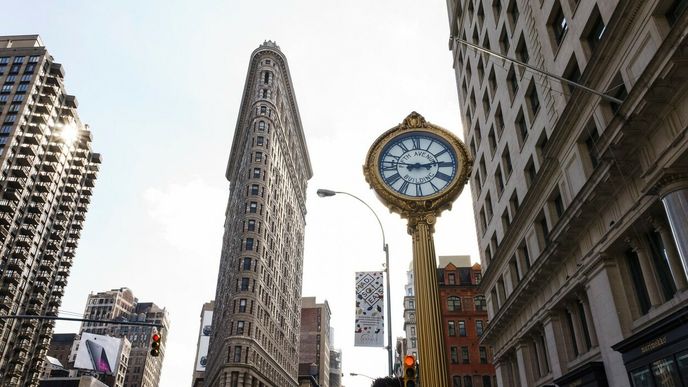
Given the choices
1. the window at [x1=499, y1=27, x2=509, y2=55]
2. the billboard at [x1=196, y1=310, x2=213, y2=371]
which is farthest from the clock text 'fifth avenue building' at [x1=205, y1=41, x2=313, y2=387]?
the window at [x1=499, y1=27, x2=509, y2=55]

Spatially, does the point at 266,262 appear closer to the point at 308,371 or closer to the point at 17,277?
the point at 17,277

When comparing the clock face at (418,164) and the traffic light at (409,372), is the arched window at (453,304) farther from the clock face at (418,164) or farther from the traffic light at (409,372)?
the traffic light at (409,372)

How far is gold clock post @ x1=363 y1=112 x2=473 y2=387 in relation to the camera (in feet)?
26.8

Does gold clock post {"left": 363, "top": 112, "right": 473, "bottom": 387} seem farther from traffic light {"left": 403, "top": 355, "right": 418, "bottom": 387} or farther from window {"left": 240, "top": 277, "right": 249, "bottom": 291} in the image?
window {"left": 240, "top": 277, "right": 249, "bottom": 291}

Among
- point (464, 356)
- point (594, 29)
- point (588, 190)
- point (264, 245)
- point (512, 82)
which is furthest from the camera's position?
point (264, 245)

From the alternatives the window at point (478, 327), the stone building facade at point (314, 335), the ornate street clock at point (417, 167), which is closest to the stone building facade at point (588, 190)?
the ornate street clock at point (417, 167)

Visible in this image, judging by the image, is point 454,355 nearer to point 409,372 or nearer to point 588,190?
point 588,190

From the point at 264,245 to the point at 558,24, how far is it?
2718 inches

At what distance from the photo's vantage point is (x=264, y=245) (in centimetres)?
8694

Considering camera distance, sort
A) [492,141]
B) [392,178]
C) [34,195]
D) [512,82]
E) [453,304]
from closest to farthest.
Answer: [392,178] → [512,82] → [492,141] → [453,304] → [34,195]

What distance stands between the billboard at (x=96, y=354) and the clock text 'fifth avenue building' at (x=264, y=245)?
38068 millimetres

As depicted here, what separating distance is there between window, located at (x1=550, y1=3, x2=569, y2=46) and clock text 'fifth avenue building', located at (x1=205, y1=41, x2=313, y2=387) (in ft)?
210

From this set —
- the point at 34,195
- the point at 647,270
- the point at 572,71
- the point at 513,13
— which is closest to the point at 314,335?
the point at 34,195

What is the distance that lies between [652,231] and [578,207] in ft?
10.4
